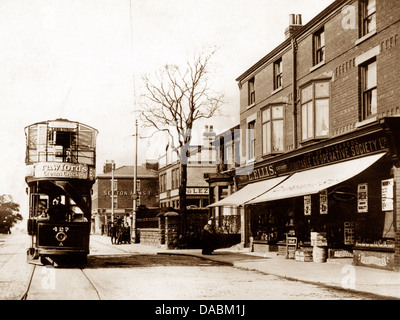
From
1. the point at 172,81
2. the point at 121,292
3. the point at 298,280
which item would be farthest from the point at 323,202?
the point at 172,81

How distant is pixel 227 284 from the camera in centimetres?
1330

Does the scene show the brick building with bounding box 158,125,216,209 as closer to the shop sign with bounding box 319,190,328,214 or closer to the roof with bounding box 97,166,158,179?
the roof with bounding box 97,166,158,179

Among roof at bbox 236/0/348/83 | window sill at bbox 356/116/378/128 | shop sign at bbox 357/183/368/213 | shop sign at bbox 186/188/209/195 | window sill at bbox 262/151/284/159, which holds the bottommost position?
shop sign at bbox 357/183/368/213

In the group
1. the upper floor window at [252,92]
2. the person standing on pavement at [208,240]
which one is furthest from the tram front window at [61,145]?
the upper floor window at [252,92]

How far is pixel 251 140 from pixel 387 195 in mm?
12704

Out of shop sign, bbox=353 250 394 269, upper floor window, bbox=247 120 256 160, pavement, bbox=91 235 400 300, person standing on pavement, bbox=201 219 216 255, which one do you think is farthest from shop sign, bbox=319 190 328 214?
upper floor window, bbox=247 120 256 160

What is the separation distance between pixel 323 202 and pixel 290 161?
3.73m

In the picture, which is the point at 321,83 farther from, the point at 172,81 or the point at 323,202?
the point at 172,81

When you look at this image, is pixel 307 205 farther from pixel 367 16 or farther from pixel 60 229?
pixel 60 229

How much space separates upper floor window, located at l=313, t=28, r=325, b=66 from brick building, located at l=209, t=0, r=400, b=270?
0.04 m

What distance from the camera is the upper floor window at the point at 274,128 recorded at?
997 inches

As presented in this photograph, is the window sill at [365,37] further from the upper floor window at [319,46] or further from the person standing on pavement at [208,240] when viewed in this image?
the person standing on pavement at [208,240]

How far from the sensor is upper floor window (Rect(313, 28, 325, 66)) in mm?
22250

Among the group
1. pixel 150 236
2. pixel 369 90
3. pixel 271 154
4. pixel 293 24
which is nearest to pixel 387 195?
pixel 369 90
